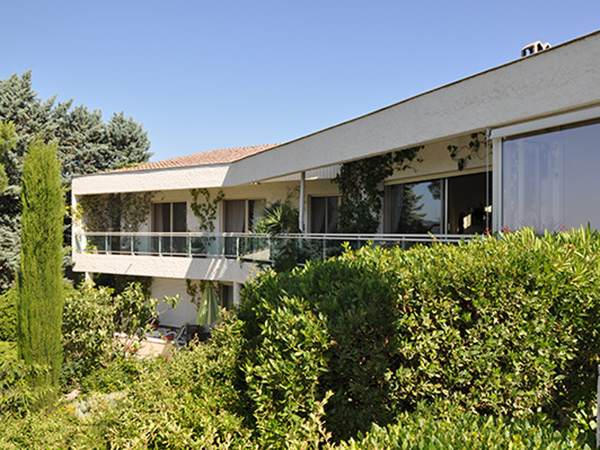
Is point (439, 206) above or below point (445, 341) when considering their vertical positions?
above

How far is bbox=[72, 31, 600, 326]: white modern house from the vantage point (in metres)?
6.00

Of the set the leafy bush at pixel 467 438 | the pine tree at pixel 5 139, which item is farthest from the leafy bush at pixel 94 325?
the leafy bush at pixel 467 438

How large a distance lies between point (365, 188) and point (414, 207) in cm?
173

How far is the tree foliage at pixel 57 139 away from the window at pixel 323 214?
1440 centimetres

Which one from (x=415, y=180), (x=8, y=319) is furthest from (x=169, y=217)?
(x=415, y=180)

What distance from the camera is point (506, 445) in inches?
102

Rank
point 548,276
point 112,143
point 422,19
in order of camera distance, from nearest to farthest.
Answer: point 548,276 < point 422,19 < point 112,143

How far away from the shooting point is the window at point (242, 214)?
18891mm

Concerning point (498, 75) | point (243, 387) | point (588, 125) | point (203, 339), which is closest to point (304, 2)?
point (498, 75)

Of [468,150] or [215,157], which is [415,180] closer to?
[468,150]

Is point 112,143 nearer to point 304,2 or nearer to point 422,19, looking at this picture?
point 304,2

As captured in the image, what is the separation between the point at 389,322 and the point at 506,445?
1665 mm

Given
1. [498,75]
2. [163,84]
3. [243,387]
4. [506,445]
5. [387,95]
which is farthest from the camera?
[163,84]

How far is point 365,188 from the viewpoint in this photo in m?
12.9
